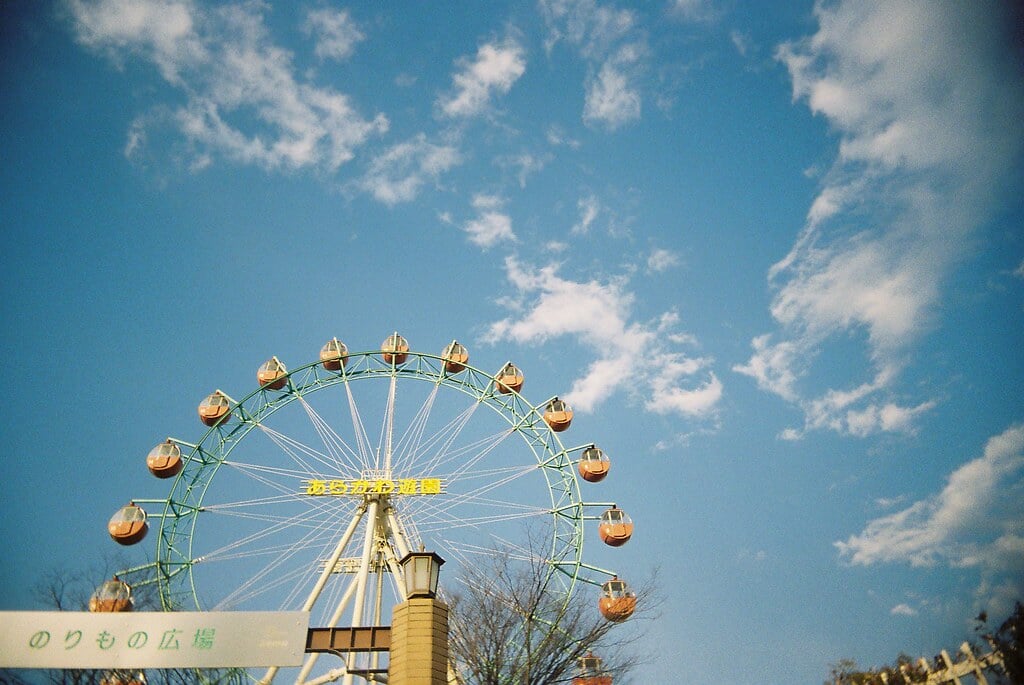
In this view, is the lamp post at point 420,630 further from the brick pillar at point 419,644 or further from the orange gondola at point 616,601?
the orange gondola at point 616,601

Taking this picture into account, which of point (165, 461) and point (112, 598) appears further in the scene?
point (165, 461)

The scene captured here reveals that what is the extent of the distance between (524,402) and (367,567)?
336 inches

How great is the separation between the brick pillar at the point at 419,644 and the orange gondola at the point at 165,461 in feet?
56.0

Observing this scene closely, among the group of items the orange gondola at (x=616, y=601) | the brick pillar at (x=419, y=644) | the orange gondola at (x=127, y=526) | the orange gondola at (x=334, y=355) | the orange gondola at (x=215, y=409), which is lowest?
the brick pillar at (x=419, y=644)

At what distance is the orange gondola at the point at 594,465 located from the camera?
81.6ft

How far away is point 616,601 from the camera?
21516 millimetres

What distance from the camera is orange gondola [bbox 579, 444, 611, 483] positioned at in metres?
24.9

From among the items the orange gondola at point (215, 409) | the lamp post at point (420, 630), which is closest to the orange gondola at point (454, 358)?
the orange gondola at point (215, 409)

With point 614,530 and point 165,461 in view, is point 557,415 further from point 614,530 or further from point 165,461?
point 165,461

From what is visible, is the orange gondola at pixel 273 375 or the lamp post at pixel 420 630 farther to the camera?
the orange gondola at pixel 273 375

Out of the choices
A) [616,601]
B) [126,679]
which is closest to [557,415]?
[616,601]

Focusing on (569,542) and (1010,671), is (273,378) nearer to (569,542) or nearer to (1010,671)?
(569,542)

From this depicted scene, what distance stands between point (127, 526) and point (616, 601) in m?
16.2

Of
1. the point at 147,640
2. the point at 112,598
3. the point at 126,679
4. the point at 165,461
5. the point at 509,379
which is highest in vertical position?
the point at 509,379
